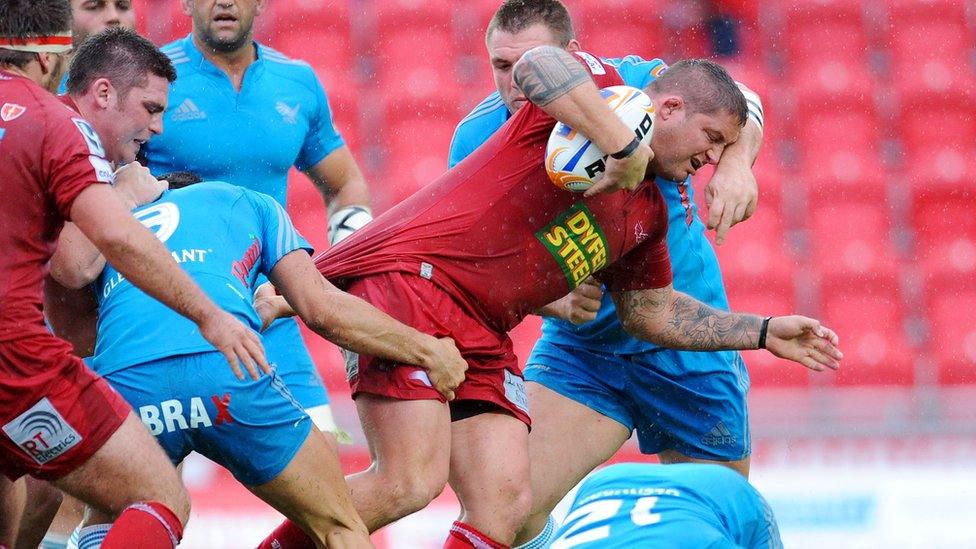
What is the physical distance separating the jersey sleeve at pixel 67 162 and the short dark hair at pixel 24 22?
33 centimetres

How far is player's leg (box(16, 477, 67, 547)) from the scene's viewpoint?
4.95 meters

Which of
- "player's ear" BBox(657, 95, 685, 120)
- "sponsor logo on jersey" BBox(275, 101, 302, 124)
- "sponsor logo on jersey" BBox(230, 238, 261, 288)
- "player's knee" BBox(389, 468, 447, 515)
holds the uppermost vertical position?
"player's ear" BBox(657, 95, 685, 120)

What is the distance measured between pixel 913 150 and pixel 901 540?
4484 mm

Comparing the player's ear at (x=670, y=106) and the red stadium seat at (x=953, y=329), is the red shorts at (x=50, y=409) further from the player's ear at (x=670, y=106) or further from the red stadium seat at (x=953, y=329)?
the red stadium seat at (x=953, y=329)

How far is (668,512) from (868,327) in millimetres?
6625

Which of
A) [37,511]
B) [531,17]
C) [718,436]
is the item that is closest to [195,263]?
[37,511]

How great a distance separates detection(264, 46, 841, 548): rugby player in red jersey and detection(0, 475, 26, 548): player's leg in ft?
2.62

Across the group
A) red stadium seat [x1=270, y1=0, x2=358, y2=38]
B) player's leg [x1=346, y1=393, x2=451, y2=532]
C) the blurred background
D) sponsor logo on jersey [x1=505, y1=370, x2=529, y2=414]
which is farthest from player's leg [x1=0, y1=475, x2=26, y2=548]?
red stadium seat [x1=270, y1=0, x2=358, y2=38]

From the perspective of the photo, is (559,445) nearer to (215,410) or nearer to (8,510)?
(215,410)

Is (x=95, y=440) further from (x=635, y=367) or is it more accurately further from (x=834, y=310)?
(x=834, y=310)

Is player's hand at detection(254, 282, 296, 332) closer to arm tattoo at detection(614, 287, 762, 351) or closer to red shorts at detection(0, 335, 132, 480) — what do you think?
red shorts at detection(0, 335, 132, 480)

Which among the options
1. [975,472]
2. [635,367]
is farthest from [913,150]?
[635,367]

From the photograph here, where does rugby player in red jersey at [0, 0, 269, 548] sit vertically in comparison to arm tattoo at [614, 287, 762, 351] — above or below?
above

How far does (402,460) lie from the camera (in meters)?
4.30
